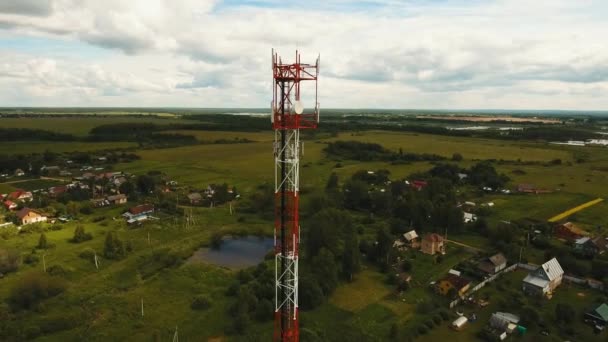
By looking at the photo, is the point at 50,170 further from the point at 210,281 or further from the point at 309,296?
the point at 309,296

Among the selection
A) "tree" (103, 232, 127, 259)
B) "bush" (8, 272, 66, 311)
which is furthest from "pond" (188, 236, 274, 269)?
"bush" (8, 272, 66, 311)

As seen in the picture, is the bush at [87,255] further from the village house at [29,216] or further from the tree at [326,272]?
the tree at [326,272]

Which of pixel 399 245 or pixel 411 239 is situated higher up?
pixel 411 239

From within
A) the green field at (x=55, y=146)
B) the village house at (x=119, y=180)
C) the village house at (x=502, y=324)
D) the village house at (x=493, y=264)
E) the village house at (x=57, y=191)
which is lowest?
the village house at (x=502, y=324)

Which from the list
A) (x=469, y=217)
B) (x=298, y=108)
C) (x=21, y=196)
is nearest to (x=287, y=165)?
(x=298, y=108)

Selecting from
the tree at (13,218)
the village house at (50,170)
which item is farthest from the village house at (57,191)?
the village house at (50,170)

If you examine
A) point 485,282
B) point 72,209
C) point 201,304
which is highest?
point 72,209
